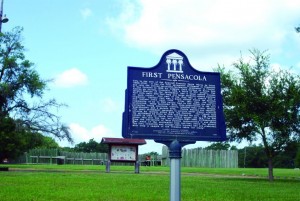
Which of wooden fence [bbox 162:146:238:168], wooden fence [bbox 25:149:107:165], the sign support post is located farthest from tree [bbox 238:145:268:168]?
the sign support post

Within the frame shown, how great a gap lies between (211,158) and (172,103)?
53.5m

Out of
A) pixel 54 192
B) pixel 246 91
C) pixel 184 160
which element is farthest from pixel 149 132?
pixel 184 160

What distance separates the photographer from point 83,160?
66875 mm

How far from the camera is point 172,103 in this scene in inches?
360

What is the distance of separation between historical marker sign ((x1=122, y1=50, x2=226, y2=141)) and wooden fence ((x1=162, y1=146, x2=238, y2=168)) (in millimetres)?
50237

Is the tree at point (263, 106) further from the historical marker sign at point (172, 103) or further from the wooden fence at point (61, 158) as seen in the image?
the wooden fence at point (61, 158)

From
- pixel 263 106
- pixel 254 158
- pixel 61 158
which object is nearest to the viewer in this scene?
pixel 263 106

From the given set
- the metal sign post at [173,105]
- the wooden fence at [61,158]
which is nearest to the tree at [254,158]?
the wooden fence at [61,158]

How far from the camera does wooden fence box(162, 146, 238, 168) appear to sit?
61031 millimetres

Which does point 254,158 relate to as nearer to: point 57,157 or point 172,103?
point 57,157

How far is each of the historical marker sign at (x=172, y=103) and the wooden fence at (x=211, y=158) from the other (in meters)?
50.2

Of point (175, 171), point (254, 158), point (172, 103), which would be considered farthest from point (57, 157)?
point (254, 158)

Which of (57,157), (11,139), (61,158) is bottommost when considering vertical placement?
(61,158)

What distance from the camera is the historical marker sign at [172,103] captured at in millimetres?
8922
